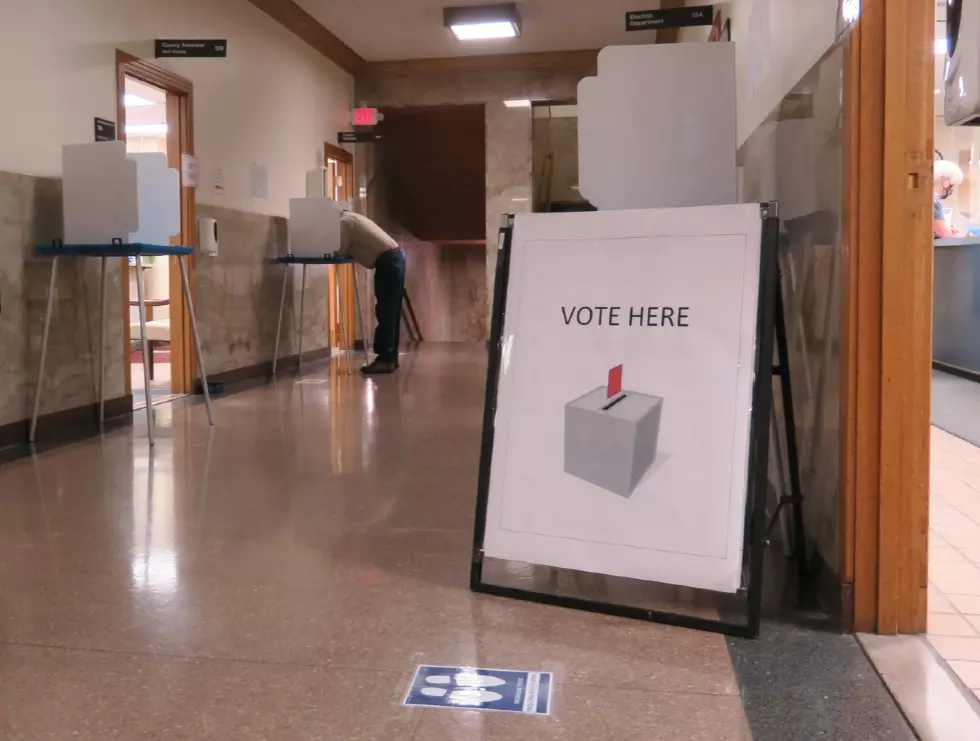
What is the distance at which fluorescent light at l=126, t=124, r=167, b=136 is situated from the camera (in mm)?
10025

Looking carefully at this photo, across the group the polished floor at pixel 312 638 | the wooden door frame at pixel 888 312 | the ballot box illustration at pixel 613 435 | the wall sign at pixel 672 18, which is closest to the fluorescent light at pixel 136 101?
the wall sign at pixel 672 18

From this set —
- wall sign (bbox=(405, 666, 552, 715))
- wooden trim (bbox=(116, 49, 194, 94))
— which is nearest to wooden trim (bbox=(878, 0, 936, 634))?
wall sign (bbox=(405, 666, 552, 715))

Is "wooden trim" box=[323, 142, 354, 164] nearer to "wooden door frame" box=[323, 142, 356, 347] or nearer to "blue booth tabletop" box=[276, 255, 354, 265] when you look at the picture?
"wooden door frame" box=[323, 142, 356, 347]

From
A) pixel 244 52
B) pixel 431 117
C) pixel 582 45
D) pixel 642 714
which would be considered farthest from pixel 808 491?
pixel 431 117

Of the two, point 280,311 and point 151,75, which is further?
point 280,311

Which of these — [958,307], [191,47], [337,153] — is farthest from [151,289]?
[958,307]

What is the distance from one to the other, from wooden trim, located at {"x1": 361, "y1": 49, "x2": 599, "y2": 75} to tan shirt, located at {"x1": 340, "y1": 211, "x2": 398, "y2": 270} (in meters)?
2.61

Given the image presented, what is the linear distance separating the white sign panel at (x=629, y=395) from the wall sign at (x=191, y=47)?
3.44m

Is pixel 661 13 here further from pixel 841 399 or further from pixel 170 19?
pixel 841 399

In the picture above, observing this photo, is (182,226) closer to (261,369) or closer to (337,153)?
(261,369)

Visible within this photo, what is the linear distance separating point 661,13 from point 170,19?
2.73 m

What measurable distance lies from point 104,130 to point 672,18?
2861mm

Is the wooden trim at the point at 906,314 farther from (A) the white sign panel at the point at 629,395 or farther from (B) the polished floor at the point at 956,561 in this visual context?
(A) the white sign panel at the point at 629,395

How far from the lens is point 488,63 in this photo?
824cm
